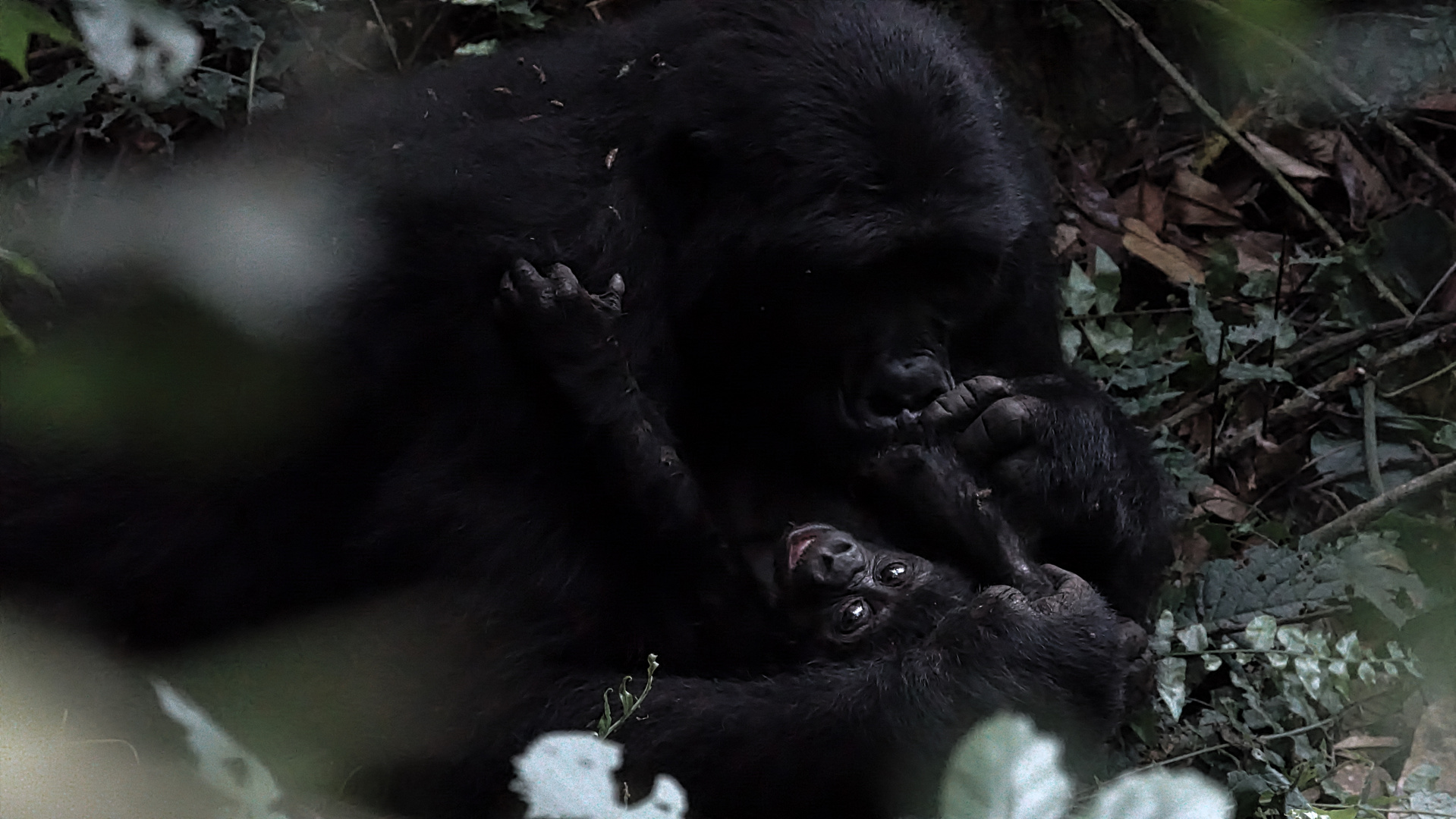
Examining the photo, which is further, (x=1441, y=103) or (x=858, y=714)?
(x=1441, y=103)

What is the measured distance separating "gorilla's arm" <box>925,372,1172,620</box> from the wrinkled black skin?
2cm

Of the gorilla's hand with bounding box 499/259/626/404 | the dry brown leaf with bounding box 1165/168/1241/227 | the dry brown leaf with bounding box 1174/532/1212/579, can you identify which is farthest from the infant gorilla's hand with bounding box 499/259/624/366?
the dry brown leaf with bounding box 1165/168/1241/227

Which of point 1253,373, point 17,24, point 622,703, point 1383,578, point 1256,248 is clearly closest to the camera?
point 17,24

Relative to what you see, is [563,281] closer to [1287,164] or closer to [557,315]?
[557,315]

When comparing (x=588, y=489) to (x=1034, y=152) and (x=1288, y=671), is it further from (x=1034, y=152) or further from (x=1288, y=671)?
(x=1288, y=671)

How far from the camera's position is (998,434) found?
150 inches

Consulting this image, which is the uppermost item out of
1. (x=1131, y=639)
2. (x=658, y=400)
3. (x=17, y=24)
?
(x=17, y=24)

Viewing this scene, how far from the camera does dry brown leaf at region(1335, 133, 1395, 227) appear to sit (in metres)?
6.15

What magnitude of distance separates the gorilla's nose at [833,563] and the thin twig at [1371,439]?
2.41 metres

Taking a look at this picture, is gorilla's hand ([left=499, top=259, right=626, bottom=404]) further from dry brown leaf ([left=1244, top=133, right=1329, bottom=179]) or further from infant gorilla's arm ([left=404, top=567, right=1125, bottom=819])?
dry brown leaf ([left=1244, top=133, right=1329, bottom=179])

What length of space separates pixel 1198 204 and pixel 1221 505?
1738 millimetres

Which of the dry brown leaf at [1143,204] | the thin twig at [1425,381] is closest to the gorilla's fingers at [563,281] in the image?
the thin twig at [1425,381]

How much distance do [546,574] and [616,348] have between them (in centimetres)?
55

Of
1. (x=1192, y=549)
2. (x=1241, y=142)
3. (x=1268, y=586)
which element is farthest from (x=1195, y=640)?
(x=1241, y=142)
